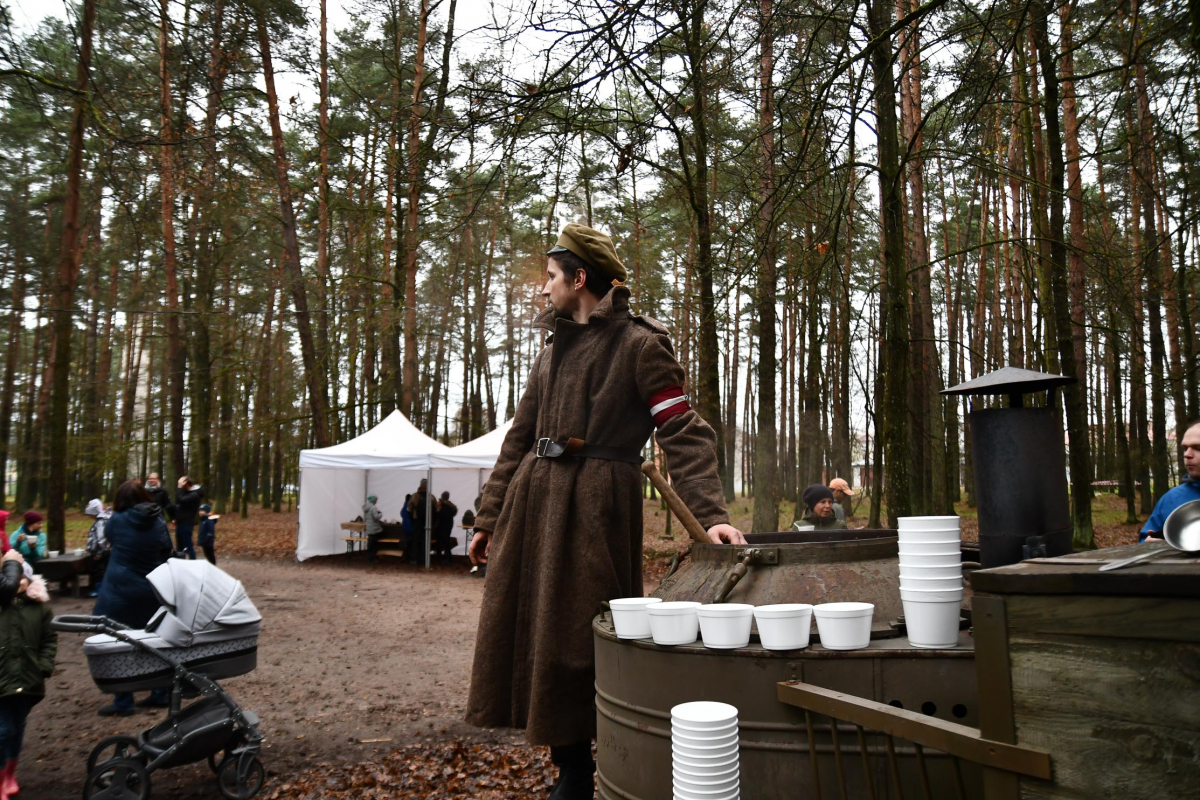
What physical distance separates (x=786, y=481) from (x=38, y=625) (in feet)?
90.2

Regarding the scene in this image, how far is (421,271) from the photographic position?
27.8m

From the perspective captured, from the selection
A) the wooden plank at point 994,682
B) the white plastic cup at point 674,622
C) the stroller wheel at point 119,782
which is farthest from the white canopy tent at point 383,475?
the wooden plank at point 994,682

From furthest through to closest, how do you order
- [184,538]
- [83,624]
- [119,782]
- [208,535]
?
[208,535] → [184,538] → [83,624] → [119,782]

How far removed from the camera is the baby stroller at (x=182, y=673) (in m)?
4.39

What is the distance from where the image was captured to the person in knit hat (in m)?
10.4

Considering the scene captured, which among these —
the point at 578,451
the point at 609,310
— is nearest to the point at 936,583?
the point at 578,451

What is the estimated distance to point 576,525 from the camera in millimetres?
2684

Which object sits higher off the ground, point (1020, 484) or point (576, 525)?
point (1020, 484)

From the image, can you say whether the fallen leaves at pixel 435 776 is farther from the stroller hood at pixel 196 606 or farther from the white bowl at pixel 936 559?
the white bowl at pixel 936 559

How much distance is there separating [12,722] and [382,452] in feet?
30.8

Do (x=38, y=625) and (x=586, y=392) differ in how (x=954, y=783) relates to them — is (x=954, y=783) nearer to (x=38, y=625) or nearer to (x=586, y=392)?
(x=586, y=392)

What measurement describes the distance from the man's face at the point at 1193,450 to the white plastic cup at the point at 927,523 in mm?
3048

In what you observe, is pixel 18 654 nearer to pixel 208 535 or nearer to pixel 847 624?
pixel 847 624

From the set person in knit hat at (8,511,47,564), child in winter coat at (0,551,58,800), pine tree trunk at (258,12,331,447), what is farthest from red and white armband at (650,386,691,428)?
pine tree trunk at (258,12,331,447)
